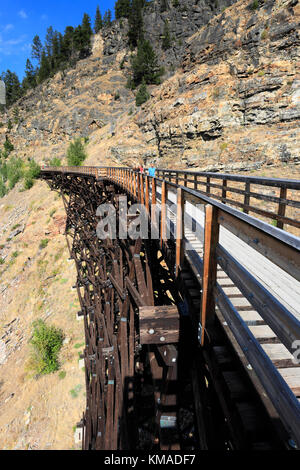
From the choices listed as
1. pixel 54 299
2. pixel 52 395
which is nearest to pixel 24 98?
pixel 54 299

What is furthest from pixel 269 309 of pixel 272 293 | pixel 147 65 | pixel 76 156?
pixel 147 65

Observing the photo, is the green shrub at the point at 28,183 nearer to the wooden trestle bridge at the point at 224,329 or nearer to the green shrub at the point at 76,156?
the green shrub at the point at 76,156

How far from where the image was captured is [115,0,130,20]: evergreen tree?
196 feet

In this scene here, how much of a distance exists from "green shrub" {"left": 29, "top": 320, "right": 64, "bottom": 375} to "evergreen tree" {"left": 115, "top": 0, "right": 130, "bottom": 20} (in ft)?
261

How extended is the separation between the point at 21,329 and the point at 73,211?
10225 mm

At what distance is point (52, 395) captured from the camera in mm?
10891

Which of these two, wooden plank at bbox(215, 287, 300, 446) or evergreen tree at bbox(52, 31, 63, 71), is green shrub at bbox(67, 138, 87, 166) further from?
evergreen tree at bbox(52, 31, 63, 71)

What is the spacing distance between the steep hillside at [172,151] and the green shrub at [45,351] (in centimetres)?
47

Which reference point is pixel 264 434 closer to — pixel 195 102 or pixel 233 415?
pixel 233 415

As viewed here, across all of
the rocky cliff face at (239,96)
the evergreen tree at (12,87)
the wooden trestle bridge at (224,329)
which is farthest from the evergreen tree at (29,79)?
the wooden trestle bridge at (224,329)

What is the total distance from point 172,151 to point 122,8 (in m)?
69.1

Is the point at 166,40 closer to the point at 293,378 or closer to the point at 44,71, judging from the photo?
the point at 44,71

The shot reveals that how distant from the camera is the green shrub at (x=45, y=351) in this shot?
11992 millimetres

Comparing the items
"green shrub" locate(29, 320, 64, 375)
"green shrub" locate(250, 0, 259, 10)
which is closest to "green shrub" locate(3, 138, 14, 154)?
"green shrub" locate(29, 320, 64, 375)
